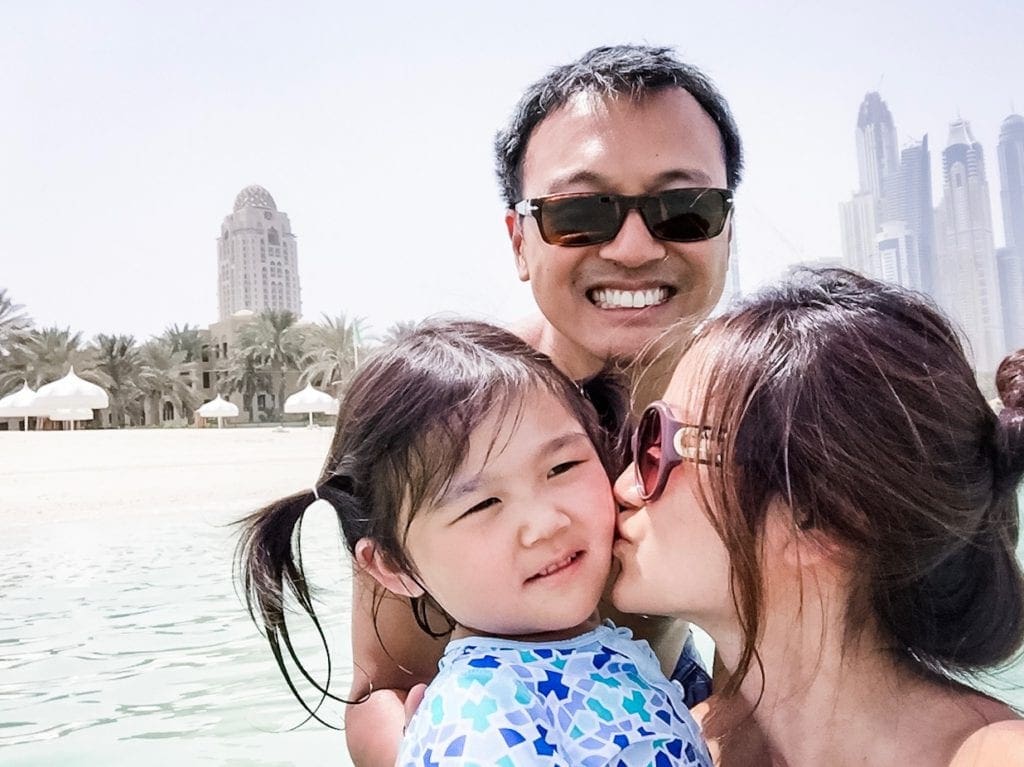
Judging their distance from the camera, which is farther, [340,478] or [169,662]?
[169,662]

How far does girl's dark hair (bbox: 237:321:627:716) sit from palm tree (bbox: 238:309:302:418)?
53.2 metres

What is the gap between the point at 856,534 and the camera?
1537 mm

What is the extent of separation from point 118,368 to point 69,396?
14489 millimetres

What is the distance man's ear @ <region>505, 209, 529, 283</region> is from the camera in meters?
3.31

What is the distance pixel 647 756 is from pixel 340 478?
963mm

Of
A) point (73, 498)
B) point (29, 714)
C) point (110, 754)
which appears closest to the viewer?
point (110, 754)

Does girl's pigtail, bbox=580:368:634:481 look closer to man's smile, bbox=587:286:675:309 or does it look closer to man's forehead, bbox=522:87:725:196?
man's smile, bbox=587:286:675:309

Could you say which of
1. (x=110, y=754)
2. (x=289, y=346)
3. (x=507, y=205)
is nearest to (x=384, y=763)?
(x=507, y=205)

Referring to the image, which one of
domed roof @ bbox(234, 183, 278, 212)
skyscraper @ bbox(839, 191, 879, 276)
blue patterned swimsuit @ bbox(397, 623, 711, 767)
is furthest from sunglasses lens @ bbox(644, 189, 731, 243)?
domed roof @ bbox(234, 183, 278, 212)

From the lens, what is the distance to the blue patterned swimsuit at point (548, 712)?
157 cm

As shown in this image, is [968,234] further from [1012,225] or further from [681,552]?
[681,552]

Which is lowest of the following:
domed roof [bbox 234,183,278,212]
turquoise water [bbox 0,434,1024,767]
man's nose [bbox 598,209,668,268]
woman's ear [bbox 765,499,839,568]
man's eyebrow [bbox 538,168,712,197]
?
turquoise water [bbox 0,434,1024,767]

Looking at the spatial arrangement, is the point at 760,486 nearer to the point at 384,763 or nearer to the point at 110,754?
the point at 384,763

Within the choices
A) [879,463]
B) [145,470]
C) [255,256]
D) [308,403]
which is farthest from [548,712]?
[255,256]
